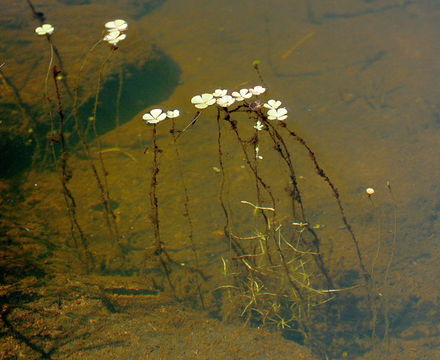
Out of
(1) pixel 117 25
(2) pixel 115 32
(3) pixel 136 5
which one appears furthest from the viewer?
(3) pixel 136 5

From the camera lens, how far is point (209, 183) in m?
3.47

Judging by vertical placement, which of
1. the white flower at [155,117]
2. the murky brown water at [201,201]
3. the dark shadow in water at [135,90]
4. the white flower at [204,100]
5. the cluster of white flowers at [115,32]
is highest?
the cluster of white flowers at [115,32]

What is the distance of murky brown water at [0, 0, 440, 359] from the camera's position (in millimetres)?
2445

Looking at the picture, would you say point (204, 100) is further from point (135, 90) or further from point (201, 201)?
point (135, 90)

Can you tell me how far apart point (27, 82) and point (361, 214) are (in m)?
→ 3.73

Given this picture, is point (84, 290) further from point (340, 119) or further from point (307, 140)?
point (340, 119)

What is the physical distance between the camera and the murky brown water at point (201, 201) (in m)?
2.45

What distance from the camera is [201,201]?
3.35m

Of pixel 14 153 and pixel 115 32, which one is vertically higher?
pixel 115 32

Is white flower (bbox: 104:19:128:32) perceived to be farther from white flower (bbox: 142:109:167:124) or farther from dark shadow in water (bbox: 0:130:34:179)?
dark shadow in water (bbox: 0:130:34:179)

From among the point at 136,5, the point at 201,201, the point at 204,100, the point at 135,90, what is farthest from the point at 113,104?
the point at 136,5

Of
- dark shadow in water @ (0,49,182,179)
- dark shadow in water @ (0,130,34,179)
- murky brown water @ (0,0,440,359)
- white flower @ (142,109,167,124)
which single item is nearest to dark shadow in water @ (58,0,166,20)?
murky brown water @ (0,0,440,359)

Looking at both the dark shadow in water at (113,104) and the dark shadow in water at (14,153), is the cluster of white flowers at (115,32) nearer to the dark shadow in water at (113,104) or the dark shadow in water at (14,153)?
the dark shadow in water at (113,104)

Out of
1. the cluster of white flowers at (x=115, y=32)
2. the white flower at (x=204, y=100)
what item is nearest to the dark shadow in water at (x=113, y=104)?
the cluster of white flowers at (x=115, y=32)
